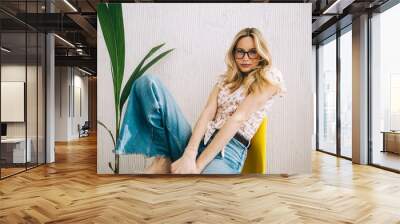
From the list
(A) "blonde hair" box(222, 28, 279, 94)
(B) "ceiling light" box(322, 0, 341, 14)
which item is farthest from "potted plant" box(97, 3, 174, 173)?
(B) "ceiling light" box(322, 0, 341, 14)

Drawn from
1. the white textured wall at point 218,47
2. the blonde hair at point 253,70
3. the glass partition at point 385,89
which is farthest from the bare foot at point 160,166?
the glass partition at point 385,89

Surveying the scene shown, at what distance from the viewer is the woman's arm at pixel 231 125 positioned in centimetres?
619

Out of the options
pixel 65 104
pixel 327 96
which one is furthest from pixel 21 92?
pixel 65 104

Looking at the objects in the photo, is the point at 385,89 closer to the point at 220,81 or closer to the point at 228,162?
the point at 220,81

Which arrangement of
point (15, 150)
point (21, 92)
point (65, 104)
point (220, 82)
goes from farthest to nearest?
1. point (65, 104)
2. point (21, 92)
3. point (15, 150)
4. point (220, 82)

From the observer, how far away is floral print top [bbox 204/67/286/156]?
20.4 ft

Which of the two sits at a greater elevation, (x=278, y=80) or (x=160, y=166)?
(x=278, y=80)

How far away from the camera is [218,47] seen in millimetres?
6488

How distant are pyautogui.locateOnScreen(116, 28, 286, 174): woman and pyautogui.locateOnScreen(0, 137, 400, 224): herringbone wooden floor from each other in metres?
0.31

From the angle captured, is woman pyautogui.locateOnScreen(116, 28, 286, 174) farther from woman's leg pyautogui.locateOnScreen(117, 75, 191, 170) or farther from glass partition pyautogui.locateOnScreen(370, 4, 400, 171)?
glass partition pyautogui.locateOnScreen(370, 4, 400, 171)

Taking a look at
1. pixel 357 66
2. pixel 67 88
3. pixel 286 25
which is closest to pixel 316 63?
pixel 357 66

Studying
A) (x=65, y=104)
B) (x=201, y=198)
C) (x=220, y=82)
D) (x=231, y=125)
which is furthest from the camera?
(x=65, y=104)

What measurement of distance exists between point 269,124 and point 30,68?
14.8 ft

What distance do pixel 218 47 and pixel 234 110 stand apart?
1.10m
